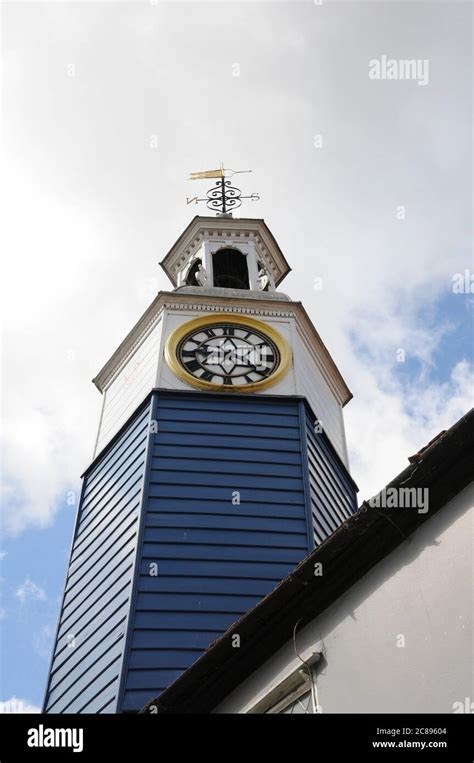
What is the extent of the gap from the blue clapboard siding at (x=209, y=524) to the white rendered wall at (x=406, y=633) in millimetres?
7005

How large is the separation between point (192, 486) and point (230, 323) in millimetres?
4770

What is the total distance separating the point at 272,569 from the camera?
1599 centimetres

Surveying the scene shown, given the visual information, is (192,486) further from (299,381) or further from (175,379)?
(299,381)

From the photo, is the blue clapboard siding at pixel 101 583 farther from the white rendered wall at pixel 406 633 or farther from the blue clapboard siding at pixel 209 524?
the white rendered wall at pixel 406 633

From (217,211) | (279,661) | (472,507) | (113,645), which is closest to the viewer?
(472,507)

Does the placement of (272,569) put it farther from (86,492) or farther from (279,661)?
(279,661)

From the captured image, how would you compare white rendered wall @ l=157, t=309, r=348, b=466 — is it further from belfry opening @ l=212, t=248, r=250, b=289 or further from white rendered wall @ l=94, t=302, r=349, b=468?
belfry opening @ l=212, t=248, r=250, b=289

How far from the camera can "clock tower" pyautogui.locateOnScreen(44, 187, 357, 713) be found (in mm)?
15234

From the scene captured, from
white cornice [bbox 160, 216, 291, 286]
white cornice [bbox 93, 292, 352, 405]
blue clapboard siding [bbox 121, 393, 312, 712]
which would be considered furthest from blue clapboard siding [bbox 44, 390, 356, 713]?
white cornice [bbox 160, 216, 291, 286]

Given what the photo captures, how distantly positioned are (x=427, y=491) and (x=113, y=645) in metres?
8.57

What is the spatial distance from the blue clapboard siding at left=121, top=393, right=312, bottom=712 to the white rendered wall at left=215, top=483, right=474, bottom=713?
7005 millimetres

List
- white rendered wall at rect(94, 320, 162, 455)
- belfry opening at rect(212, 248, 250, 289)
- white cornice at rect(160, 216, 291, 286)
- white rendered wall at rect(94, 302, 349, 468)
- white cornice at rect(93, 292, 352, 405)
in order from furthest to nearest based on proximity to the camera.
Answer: white cornice at rect(160, 216, 291, 286), belfry opening at rect(212, 248, 250, 289), white cornice at rect(93, 292, 352, 405), white rendered wall at rect(94, 320, 162, 455), white rendered wall at rect(94, 302, 349, 468)
